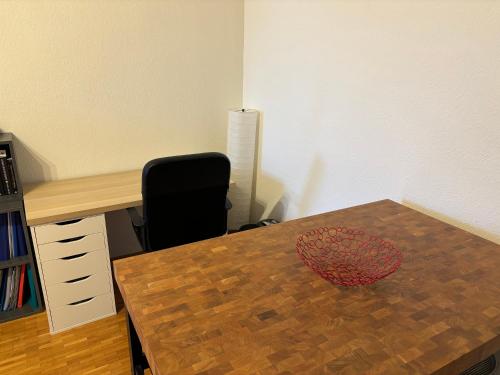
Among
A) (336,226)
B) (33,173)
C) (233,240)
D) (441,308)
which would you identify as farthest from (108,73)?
(441,308)

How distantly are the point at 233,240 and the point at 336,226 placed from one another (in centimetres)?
43

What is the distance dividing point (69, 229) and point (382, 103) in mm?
1693

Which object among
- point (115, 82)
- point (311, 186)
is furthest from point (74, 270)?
point (311, 186)

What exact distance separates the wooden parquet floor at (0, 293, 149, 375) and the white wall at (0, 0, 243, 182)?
887mm

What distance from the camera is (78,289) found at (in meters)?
2.01

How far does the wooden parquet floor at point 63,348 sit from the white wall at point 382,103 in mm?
1330

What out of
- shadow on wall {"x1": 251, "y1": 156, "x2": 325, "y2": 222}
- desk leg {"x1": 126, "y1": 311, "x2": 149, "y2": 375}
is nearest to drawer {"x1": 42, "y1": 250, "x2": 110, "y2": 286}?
desk leg {"x1": 126, "y1": 311, "x2": 149, "y2": 375}

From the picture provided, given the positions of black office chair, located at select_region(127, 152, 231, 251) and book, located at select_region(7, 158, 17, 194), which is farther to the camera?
book, located at select_region(7, 158, 17, 194)

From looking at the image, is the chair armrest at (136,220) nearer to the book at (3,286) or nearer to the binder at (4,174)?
the binder at (4,174)

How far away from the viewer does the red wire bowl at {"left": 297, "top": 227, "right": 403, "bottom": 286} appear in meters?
1.12

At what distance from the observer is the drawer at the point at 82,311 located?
199 cm

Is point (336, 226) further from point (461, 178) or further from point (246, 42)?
point (246, 42)

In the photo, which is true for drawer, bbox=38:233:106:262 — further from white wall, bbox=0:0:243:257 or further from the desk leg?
the desk leg

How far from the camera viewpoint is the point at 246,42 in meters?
2.66
